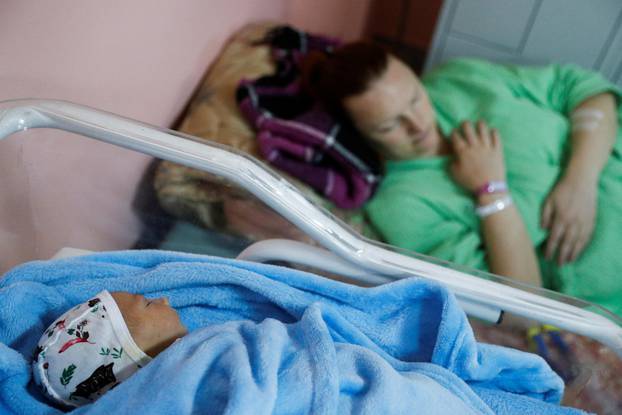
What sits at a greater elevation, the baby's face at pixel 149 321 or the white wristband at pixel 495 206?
the baby's face at pixel 149 321

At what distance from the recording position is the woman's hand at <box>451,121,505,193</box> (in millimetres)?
1021

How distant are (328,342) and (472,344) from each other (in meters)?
0.16

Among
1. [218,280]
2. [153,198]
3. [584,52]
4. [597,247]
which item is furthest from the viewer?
[584,52]

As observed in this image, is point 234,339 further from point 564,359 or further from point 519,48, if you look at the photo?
point 519,48

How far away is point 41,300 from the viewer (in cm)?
53

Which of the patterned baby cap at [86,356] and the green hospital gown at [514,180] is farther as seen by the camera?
the green hospital gown at [514,180]

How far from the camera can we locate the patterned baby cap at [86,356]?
1.45 ft

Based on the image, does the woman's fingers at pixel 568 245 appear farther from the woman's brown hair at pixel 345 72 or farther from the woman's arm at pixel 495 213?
the woman's brown hair at pixel 345 72

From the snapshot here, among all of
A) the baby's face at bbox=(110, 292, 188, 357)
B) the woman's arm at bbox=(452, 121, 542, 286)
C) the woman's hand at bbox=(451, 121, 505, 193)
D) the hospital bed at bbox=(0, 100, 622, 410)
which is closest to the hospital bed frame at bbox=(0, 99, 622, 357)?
the hospital bed at bbox=(0, 100, 622, 410)

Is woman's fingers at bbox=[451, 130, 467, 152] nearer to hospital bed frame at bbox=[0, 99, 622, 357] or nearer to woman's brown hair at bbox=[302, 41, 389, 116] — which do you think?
woman's brown hair at bbox=[302, 41, 389, 116]

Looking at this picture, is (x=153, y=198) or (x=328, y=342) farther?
(x=153, y=198)

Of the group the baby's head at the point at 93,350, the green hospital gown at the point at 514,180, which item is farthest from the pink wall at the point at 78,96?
the green hospital gown at the point at 514,180

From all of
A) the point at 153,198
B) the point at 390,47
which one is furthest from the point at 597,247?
the point at 390,47

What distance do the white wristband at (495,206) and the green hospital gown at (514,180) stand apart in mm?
28
